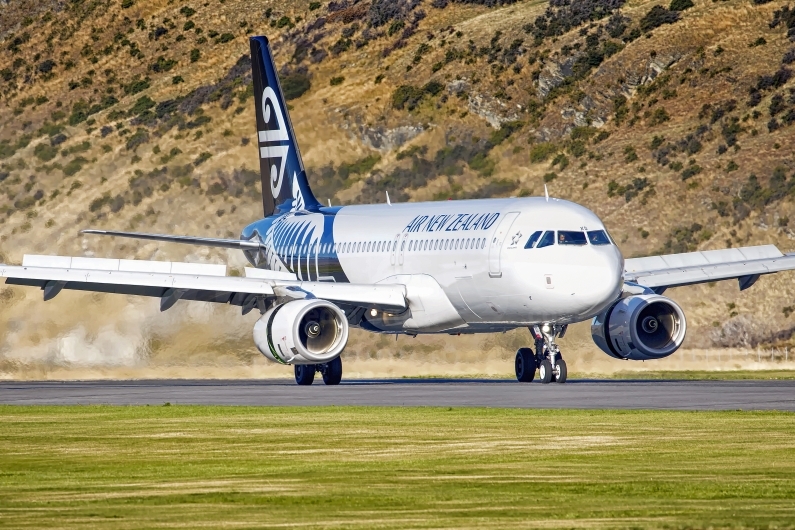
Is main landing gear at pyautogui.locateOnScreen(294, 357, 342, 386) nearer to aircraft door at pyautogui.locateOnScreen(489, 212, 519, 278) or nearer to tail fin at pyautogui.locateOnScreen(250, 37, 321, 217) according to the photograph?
aircraft door at pyautogui.locateOnScreen(489, 212, 519, 278)

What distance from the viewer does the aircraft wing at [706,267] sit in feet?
142

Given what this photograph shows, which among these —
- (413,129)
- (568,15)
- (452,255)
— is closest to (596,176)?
(413,129)

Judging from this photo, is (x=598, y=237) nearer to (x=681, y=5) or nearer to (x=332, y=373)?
(x=332, y=373)

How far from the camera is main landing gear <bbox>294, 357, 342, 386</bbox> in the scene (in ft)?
142

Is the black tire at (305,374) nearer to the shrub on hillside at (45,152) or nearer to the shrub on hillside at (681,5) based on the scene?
the shrub on hillside at (681,5)

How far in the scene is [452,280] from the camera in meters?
41.2

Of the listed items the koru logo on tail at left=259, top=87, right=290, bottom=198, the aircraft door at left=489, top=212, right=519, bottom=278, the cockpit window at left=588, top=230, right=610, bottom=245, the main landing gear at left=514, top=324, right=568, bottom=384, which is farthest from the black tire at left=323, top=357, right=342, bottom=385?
the koru logo on tail at left=259, top=87, right=290, bottom=198

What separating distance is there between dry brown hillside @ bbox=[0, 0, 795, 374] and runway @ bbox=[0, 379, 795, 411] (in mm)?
24908

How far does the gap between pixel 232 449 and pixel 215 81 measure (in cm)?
8869

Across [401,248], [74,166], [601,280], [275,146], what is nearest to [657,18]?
[74,166]

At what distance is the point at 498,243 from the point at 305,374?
733cm

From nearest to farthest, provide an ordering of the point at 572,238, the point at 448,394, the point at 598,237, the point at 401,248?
the point at 448,394, the point at 572,238, the point at 598,237, the point at 401,248

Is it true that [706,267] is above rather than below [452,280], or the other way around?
above

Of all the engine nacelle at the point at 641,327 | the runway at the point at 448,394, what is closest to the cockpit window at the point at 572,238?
the engine nacelle at the point at 641,327
